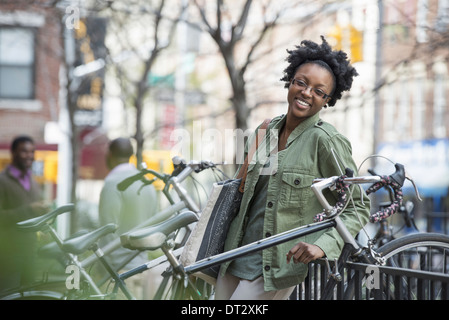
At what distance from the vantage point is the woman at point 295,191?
3283 mm

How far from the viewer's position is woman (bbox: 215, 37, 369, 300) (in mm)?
3283

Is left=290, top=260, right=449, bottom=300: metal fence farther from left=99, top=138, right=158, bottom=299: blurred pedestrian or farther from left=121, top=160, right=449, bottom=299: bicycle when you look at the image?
Answer: left=99, top=138, right=158, bottom=299: blurred pedestrian

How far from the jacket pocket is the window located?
50.3ft

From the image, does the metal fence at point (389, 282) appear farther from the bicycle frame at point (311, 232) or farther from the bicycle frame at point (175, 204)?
the bicycle frame at point (175, 204)

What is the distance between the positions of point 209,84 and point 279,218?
2634 centimetres

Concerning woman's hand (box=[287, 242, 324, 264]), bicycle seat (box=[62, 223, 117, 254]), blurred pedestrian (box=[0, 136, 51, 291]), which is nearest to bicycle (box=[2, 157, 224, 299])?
bicycle seat (box=[62, 223, 117, 254])

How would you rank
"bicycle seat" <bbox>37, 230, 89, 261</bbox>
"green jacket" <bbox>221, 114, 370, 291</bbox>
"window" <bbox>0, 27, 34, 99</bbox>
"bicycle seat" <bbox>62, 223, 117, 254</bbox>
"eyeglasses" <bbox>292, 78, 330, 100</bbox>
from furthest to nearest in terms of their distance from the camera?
"window" <bbox>0, 27, 34, 99</bbox> → "bicycle seat" <bbox>37, 230, 89, 261</bbox> → "bicycle seat" <bbox>62, 223, 117, 254</bbox> → "eyeglasses" <bbox>292, 78, 330, 100</bbox> → "green jacket" <bbox>221, 114, 370, 291</bbox>

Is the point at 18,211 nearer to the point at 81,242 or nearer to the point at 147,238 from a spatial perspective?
the point at 81,242

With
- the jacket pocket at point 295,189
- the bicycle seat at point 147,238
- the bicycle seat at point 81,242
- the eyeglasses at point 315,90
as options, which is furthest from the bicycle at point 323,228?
the bicycle seat at point 81,242

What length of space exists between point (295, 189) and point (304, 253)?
339 millimetres

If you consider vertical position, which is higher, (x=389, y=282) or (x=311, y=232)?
(x=311, y=232)

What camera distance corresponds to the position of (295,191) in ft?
10.9

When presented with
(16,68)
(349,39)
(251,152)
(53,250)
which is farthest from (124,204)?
(16,68)
